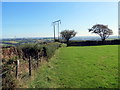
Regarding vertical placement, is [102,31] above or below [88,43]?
above

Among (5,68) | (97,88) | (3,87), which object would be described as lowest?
(97,88)

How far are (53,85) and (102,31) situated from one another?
6873 cm

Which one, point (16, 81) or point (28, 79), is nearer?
point (16, 81)

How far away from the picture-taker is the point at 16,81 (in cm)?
521

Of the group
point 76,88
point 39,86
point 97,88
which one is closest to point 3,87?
point 39,86

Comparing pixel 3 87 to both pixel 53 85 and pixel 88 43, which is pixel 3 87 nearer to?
pixel 53 85

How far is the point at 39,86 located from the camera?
5.95 metres

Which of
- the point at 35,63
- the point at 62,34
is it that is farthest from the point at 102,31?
the point at 35,63

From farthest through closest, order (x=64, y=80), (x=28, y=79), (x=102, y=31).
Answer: (x=102, y=31) < (x=64, y=80) < (x=28, y=79)

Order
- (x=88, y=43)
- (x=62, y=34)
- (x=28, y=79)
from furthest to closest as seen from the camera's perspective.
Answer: (x=62, y=34), (x=88, y=43), (x=28, y=79)

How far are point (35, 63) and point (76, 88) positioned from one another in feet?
11.9

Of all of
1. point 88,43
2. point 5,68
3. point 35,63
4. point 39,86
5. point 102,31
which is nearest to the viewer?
point 5,68

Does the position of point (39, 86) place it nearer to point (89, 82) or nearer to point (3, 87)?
point (3, 87)

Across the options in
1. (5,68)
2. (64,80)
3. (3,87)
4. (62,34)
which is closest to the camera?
(3,87)
